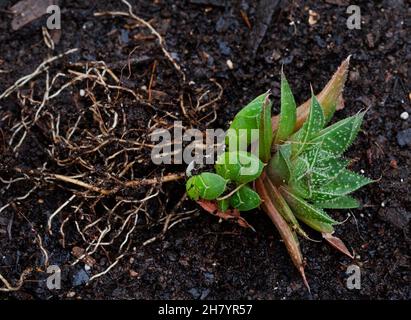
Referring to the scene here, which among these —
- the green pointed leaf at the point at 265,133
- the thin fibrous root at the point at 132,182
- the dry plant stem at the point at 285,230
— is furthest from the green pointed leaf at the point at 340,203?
the thin fibrous root at the point at 132,182

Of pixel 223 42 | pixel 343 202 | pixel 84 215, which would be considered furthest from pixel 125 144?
pixel 343 202

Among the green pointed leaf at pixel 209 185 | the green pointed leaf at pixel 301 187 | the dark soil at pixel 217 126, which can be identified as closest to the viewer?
the green pointed leaf at pixel 209 185

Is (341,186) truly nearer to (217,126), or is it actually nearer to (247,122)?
(247,122)

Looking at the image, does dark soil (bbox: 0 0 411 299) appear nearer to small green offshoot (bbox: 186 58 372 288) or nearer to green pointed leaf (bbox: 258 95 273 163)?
small green offshoot (bbox: 186 58 372 288)

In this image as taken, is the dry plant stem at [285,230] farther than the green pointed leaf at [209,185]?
Yes

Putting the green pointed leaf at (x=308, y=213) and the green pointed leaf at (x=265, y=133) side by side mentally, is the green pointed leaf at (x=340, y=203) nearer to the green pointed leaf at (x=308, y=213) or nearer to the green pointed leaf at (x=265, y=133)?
the green pointed leaf at (x=308, y=213)

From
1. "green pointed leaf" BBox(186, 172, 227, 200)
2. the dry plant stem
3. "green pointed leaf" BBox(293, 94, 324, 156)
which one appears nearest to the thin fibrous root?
"green pointed leaf" BBox(186, 172, 227, 200)
